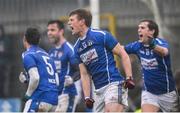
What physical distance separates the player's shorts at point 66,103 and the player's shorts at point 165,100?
226cm

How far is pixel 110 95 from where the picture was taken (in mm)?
9227

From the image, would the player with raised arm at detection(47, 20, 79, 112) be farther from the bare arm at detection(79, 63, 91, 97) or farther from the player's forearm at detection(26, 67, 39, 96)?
the bare arm at detection(79, 63, 91, 97)

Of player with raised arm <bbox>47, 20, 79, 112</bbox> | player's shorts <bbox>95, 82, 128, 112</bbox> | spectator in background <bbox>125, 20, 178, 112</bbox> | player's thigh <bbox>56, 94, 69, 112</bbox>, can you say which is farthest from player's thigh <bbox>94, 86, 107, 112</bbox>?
player's thigh <bbox>56, 94, 69, 112</bbox>

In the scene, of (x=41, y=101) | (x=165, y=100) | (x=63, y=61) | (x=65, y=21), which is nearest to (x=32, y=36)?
(x=41, y=101)

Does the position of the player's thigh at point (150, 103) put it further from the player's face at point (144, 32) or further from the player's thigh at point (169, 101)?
the player's face at point (144, 32)

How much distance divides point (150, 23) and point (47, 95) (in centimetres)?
194

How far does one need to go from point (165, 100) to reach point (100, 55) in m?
1.66

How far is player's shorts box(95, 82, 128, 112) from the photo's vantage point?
9203 millimetres

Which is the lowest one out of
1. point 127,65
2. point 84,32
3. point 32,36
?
point 127,65

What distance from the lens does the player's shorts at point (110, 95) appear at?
30.2 ft

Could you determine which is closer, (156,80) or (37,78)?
(37,78)

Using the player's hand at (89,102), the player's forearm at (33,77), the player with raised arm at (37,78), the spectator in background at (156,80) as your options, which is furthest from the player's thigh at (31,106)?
the spectator in background at (156,80)

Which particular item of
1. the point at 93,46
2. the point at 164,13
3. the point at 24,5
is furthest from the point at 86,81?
the point at 24,5

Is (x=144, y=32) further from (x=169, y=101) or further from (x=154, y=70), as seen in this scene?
(x=169, y=101)
